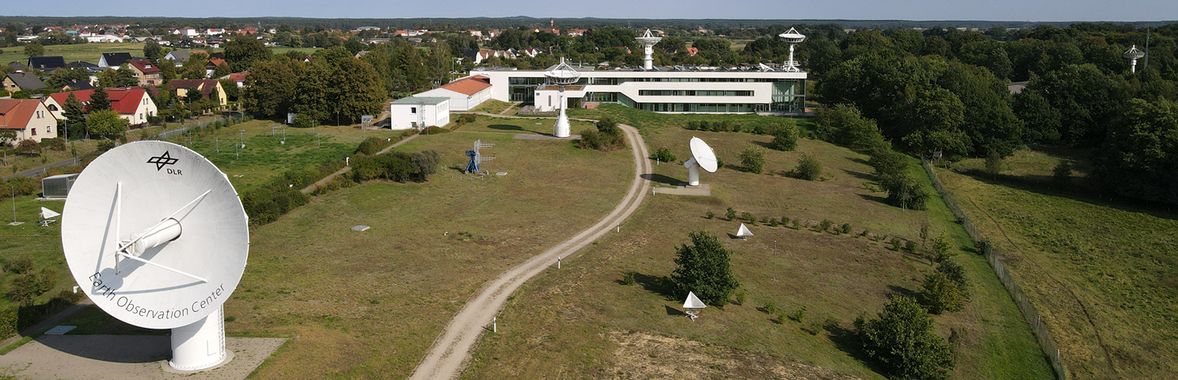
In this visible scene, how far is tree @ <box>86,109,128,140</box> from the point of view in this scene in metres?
75.1

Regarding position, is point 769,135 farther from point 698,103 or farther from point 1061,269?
point 1061,269

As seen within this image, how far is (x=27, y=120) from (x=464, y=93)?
41.8 meters

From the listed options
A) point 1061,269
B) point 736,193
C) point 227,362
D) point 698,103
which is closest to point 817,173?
point 736,193

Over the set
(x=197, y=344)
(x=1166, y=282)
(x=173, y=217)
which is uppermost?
(x=173, y=217)

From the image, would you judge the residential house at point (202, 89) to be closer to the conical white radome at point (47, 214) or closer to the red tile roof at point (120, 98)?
the red tile roof at point (120, 98)

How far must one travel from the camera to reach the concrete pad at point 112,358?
85.3ft

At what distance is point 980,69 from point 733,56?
79868 millimetres

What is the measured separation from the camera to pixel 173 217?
→ 82.9ft

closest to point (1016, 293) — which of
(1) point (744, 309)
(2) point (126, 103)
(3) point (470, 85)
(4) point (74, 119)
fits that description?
(1) point (744, 309)

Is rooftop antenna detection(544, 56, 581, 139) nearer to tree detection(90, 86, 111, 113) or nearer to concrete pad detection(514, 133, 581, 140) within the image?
concrete pad detection(514, 133, 581, 140)

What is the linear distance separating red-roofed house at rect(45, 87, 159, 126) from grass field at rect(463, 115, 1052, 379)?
186ft

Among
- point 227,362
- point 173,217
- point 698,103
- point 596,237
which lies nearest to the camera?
point 173,217

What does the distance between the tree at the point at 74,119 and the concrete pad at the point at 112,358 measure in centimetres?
5518

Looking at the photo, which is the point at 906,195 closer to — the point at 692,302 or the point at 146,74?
the point at 692,302
